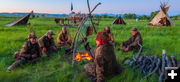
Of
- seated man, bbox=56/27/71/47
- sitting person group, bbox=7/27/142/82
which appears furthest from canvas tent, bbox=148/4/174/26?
seated man, bbox=56/27/71/47

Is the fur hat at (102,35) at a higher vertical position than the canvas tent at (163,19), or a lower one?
lower

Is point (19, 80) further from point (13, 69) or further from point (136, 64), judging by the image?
point (136, 64)

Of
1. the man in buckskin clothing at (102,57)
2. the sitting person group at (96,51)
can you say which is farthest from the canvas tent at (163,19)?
the man in buckskin clothing at (102,57)

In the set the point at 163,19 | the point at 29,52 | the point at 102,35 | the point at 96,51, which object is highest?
the point at 163,19

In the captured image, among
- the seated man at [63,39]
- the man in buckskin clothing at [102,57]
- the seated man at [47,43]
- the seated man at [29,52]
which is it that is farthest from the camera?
the seated man at [63,39]

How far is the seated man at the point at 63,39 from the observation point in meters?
7.56

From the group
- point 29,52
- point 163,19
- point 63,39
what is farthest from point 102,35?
point 163,19

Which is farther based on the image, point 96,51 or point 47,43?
point 47,43

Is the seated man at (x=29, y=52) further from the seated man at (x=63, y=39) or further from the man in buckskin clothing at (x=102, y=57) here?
the man in buckskin clothing at (x=102, y=57)

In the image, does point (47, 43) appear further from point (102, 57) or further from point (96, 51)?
point (102, 57)

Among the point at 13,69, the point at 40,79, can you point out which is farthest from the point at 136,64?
the point at 13,69

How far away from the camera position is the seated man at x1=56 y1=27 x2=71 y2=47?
298 inches

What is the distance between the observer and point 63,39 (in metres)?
7.73

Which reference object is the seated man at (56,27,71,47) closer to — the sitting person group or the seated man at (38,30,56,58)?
the sitting person group
